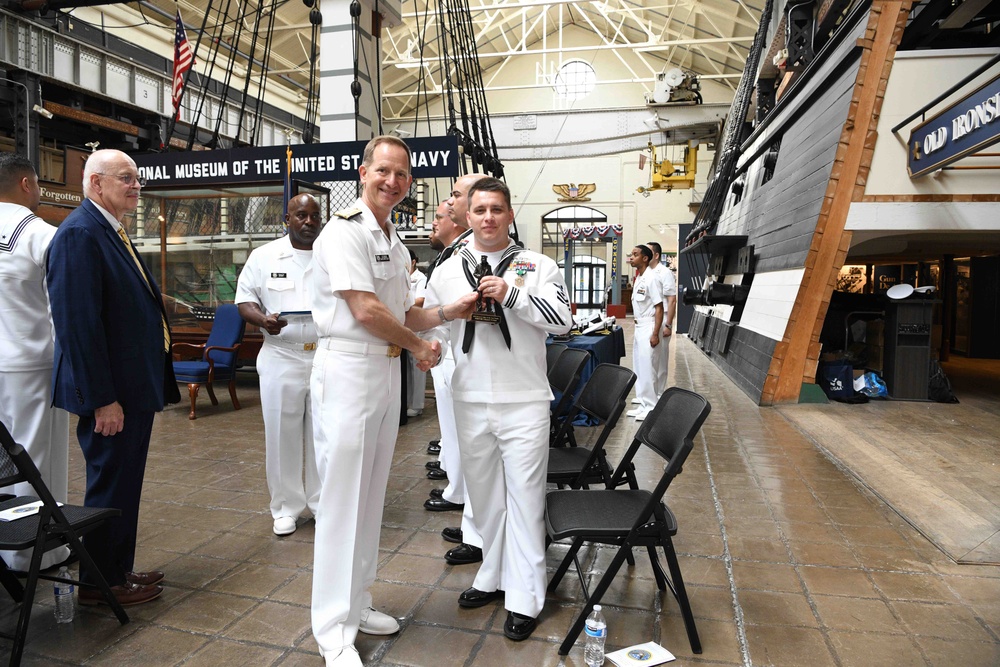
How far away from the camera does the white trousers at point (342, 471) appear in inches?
81.8

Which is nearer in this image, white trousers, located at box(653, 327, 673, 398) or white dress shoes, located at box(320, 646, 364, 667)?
white dress shoes, located at box(320, 646, 364, 667)

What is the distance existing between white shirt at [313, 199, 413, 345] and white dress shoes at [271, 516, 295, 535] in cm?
158

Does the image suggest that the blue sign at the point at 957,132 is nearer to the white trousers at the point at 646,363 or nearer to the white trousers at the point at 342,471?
the white trousers at the point at 646,363

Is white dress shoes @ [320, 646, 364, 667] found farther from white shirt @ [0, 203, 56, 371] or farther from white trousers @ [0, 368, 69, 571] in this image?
white shirt @ [0, 203, 56, 371]

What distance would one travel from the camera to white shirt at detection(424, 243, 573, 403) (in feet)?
7.69

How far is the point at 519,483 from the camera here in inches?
93.1

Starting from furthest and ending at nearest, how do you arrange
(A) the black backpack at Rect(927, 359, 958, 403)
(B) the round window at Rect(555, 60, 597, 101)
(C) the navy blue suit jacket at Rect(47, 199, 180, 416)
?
1. (B) the round window at Rect(555, 60, 597, 101)
2. (A) the black backpack at Rect(927, 359, 958, 403)
3. (C) the navy blue suit jacket at Rect(47, 199, 180, 416)

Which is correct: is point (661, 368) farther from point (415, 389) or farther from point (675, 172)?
point (675, 172)

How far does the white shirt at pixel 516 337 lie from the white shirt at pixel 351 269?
12.6 inches

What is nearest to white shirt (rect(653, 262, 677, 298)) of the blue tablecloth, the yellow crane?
the blue tablecloth

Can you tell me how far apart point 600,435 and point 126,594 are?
2.09 meters

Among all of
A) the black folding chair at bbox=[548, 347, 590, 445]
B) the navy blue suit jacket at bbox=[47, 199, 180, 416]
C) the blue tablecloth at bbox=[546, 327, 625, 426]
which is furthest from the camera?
the blue tablecloth at bbox=[546, 327, 625, 426]

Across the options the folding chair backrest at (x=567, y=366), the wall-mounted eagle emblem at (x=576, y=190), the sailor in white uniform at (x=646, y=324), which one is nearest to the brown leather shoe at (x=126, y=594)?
the folding chair backrest at (x=567, y=366)

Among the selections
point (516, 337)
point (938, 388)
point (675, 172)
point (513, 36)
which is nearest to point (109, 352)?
point (516, 337)
